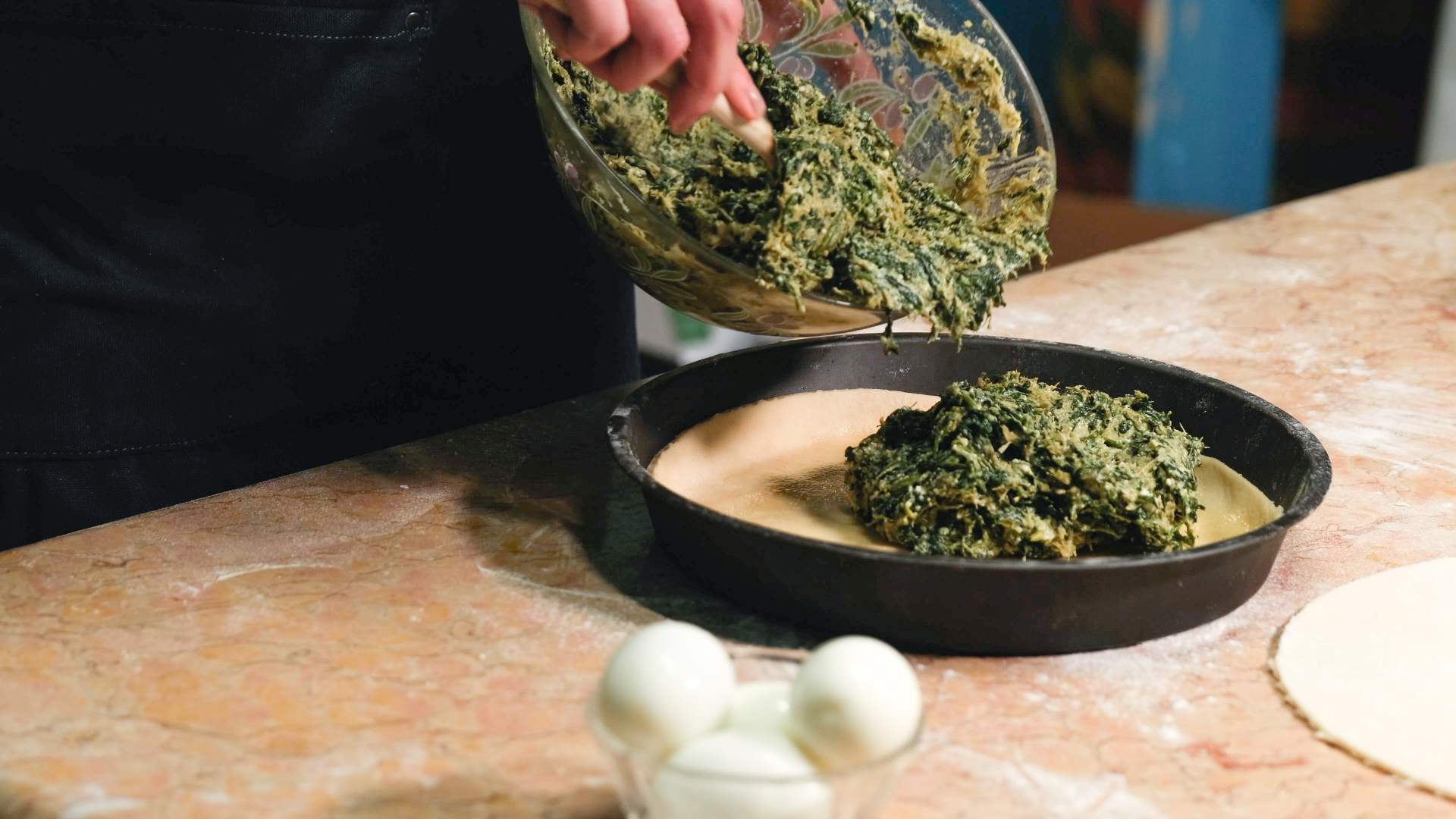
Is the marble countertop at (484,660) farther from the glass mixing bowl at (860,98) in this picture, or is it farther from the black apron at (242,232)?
the glass mixing bowl at (860,98)

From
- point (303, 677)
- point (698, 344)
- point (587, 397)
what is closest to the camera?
point (303, 677)

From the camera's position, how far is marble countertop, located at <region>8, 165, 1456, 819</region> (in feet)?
3.50

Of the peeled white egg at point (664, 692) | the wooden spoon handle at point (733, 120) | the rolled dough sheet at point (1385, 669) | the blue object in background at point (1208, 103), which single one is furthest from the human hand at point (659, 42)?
the blue object in background at point (1208, 103)

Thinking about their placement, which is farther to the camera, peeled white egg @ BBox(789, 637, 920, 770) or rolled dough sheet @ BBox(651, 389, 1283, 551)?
rolled dough sheet @ BBox(651, 389, 1283, 551)

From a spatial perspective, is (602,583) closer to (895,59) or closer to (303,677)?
(303,677)

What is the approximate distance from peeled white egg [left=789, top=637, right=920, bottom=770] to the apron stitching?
3.85ft

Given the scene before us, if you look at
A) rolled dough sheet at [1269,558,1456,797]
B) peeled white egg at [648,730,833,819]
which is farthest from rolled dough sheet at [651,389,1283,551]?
peeled white egg at [648,730,833,819]

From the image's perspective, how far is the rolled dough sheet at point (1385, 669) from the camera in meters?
1.12

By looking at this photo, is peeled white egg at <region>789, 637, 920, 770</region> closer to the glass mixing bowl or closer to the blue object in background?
the glass mixing bowl

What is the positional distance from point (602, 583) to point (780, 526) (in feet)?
0.75

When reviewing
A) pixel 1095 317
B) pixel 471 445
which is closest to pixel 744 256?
pixel 471 445

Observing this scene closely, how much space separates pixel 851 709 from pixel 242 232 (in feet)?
3.94

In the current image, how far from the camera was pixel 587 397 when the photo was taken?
2.00 m

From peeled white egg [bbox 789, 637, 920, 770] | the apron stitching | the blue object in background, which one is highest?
the apron stitching
